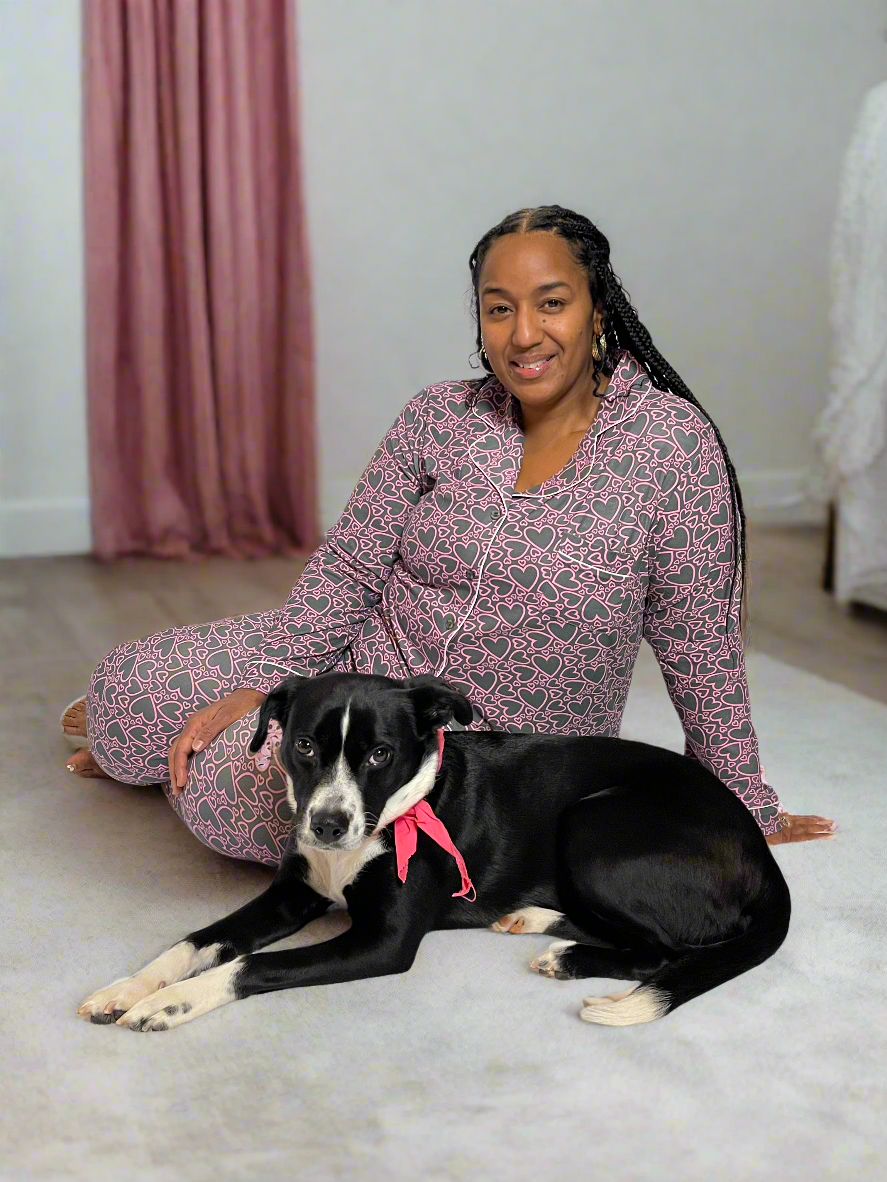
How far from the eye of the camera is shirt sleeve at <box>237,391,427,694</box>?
6.87 ft

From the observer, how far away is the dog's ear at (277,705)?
1.66m

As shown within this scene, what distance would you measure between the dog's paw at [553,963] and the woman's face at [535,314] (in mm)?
810

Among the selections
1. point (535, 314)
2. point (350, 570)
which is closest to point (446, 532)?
point (350, 570)

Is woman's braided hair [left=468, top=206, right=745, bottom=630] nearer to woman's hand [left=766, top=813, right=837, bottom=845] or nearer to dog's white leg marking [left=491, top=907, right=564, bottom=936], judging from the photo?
woman's hand [left=766, top=813, right=837, bottom=845]

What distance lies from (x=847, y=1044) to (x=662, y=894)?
28 cm

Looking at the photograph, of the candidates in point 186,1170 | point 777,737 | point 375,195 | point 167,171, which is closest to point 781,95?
point 375,195

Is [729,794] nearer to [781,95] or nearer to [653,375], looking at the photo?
[653,375]

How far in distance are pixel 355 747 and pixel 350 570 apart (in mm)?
622

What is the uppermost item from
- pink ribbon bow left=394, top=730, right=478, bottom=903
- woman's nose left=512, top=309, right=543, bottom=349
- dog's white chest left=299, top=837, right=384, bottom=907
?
woman's nose left=512, top=309, right=543, bottom=349

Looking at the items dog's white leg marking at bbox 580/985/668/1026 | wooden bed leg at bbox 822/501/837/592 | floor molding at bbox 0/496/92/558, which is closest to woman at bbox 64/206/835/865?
dog's white leg marking at bbox 580/985/668/1026

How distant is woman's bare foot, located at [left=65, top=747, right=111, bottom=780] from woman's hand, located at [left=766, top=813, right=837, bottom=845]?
1.25 m

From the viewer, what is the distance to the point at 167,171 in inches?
178

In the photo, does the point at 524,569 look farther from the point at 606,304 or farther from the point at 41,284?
the point at 41,284

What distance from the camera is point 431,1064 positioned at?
1466mm
